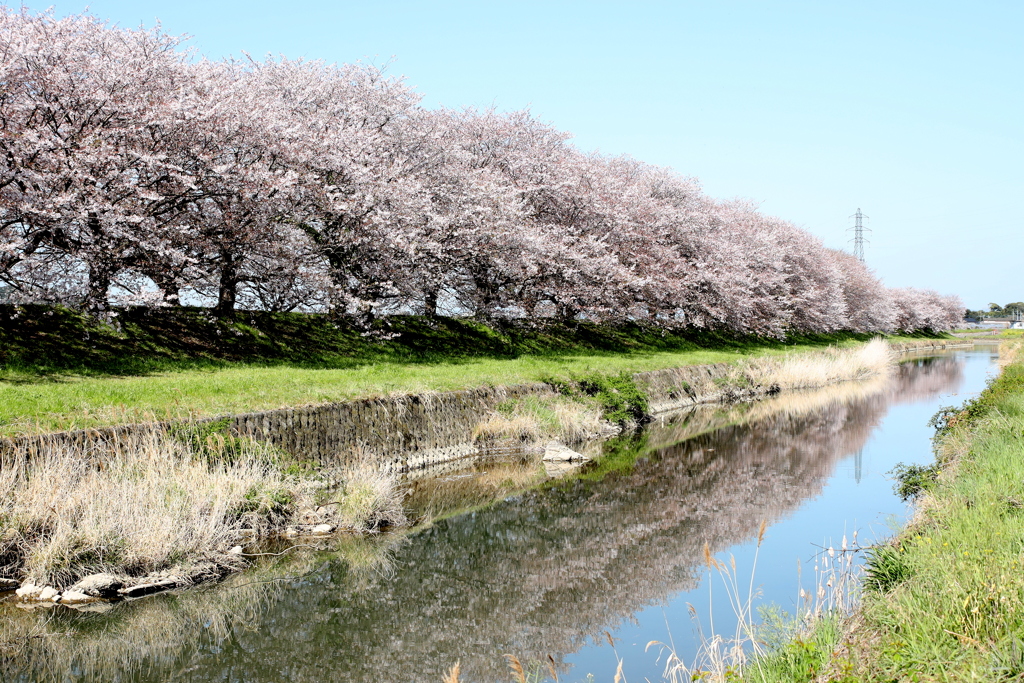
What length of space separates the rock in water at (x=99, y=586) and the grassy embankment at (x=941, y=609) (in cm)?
801

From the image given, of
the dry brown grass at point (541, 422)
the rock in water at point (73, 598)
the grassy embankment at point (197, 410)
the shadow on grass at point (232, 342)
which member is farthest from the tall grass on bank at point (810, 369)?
the rock in water at point (73, 598)

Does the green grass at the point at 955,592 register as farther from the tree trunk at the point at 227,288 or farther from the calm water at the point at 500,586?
the tree trunk at the point at 227,288

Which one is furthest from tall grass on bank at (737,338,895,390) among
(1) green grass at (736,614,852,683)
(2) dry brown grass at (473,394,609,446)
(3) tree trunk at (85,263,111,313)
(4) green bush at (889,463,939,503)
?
(1) green grass at (736,614,852,683)

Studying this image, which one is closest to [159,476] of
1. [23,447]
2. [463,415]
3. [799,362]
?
[23,447]

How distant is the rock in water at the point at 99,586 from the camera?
368 inches

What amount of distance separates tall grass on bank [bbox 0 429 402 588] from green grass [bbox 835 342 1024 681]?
8.45m

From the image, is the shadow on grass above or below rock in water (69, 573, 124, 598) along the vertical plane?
above

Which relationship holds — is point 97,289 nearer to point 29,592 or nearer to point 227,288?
point 227,288

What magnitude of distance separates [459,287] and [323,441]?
17529mm

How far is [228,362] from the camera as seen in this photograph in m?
19.9

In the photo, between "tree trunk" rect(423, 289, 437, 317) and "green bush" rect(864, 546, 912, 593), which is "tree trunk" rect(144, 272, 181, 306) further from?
"green bush" rect(864, 546, 912, 593)

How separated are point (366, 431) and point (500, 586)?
20.8ft

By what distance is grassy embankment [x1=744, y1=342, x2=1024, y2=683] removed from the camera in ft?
17.0

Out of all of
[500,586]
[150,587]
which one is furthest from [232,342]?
[500,586]
